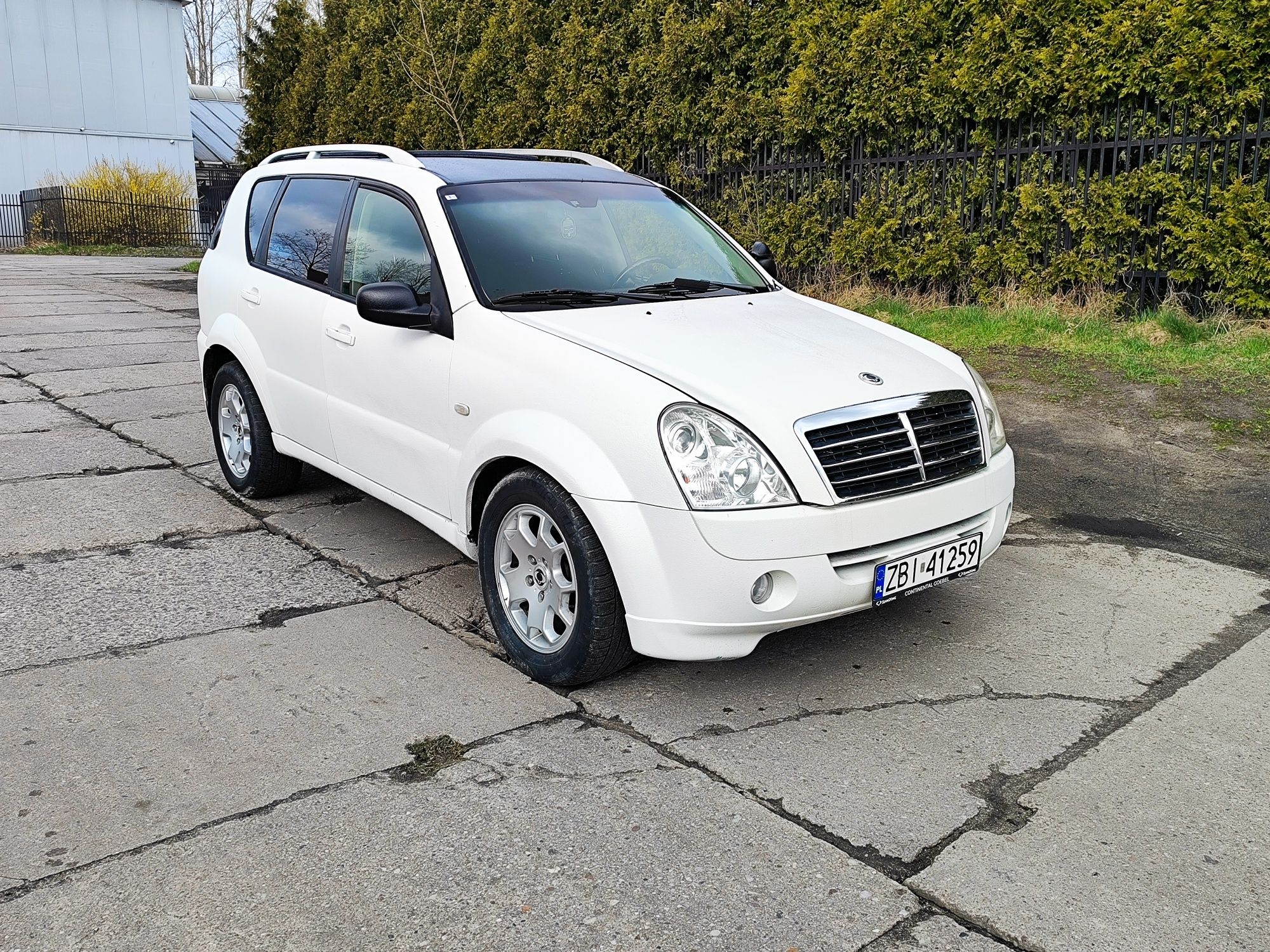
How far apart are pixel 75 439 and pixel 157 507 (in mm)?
1916

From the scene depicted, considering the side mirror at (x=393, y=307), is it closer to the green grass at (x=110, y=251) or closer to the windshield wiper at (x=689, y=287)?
the windshield wiper at (x=689, y=287)

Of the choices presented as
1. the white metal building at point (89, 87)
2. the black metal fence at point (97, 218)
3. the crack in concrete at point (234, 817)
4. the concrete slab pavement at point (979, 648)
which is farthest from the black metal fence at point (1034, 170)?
the white metal building at point (89, 87)

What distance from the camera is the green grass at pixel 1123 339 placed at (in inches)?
317

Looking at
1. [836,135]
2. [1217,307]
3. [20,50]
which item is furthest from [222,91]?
[1217,307]

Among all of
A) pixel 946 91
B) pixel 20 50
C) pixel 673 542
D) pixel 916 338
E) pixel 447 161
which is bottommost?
pixel 673 542

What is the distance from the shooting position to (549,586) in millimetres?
3898

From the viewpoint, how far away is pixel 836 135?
11.1 meters

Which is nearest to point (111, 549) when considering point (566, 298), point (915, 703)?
point (566, 298)

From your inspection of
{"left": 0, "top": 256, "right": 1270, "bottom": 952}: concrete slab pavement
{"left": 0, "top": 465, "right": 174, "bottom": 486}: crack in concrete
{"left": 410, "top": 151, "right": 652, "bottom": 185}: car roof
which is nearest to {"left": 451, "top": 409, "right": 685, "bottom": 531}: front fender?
{"left": 0, "top": 256, "right": 1270, "bottom": 952}: concrete slab pavement

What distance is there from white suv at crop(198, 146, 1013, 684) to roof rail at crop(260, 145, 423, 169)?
0.02 meters

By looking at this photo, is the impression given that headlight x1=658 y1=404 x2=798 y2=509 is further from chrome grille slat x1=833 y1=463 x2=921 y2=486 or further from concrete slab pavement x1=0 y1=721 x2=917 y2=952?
concrete slab pavement x1=0 y1=721 x2=917 y2=952

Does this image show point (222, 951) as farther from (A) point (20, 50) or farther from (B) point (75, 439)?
(A) point (20, 50)

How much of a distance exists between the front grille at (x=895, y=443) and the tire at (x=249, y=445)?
3254mm

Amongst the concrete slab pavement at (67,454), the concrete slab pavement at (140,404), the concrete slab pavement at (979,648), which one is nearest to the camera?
the concrete slab pavement at (979,648)
